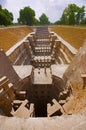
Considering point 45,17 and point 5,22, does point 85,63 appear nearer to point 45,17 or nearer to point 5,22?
point 5,22

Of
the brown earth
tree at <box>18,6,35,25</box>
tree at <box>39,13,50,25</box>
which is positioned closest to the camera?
the brown earth

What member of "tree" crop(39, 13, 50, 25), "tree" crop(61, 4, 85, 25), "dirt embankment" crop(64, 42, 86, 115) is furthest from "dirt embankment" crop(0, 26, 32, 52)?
"tree" crop(39, 13, 50, 25)

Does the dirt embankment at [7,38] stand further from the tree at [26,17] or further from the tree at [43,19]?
the tree at [43,19]

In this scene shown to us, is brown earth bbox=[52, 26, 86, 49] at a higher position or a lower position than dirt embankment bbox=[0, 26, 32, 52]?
lower

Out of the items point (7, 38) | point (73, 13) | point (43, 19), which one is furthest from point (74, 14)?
point (7, 38)

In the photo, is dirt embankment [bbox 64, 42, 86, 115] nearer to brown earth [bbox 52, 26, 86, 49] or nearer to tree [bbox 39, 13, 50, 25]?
brown earth [bbox 52, 26, 86, 49]

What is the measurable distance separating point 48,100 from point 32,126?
7023 mm

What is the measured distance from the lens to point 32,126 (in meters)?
2.97

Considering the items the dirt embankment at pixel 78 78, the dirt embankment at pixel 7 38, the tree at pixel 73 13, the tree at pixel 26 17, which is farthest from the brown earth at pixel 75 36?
the tree at pixel 26 17

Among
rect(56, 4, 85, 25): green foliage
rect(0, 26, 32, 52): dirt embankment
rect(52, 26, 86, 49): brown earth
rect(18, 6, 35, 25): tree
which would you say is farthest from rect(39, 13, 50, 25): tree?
rect(0, 26, 32, 52): dirt embankment

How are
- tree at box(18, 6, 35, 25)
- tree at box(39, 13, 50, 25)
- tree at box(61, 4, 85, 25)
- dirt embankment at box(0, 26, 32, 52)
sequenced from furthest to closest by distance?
1. tree at box(39, 13, 50, 25)
2. tree at box(18, 6, 35, 25)
3. tree at box(61, 4, 85, 25)
4. dirt embankment at box(0, 26, 32, 52)

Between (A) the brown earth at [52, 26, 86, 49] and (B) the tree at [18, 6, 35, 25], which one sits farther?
(B) the tree at [18, 6, 35, 25]

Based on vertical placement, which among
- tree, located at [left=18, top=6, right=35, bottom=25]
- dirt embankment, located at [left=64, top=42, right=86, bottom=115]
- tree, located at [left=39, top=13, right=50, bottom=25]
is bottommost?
tree, located at [left=39, top=13, right=50, bottom=25]

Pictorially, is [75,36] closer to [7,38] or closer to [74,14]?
[7,38]
